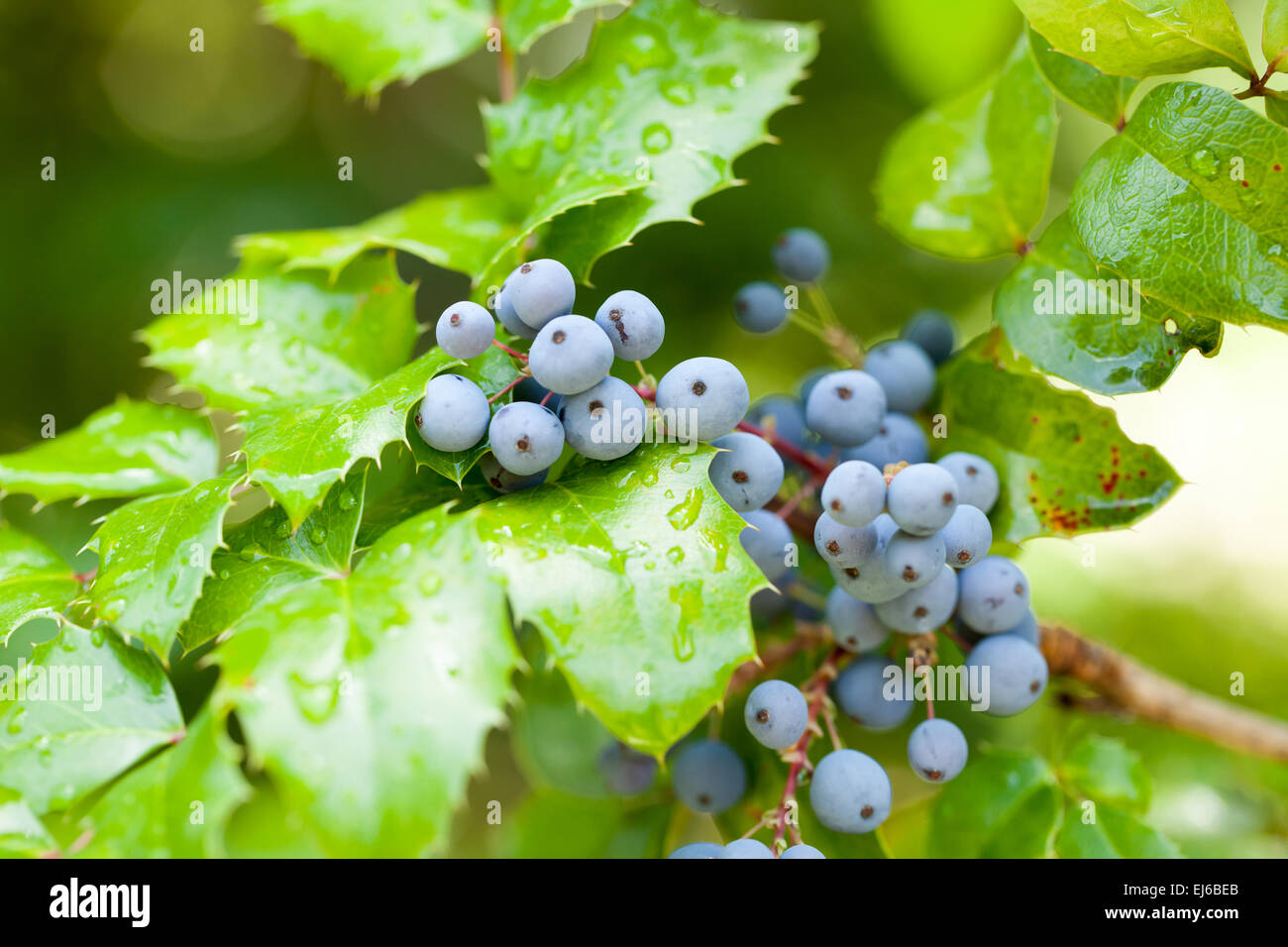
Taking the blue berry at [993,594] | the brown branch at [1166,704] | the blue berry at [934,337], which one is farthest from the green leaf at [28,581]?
the brown branch at [1166,704]

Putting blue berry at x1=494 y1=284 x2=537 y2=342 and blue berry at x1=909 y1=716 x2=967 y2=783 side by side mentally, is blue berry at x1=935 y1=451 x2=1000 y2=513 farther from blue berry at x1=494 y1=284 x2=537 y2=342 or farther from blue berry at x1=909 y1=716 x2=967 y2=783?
blue berry at x1=494 y1=284 x2=537 y2=342

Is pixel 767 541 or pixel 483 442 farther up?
pixel 483 442

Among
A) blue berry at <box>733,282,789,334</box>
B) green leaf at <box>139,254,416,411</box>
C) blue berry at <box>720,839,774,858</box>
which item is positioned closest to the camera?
blue berry at <box>720,839,774,858</box>

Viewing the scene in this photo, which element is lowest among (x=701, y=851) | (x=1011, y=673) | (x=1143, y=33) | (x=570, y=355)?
(x=701, y=851)

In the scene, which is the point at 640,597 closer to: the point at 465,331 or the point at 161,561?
the point at 465,331

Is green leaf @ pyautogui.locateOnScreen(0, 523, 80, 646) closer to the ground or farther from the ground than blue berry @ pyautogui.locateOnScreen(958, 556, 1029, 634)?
closer to the ground

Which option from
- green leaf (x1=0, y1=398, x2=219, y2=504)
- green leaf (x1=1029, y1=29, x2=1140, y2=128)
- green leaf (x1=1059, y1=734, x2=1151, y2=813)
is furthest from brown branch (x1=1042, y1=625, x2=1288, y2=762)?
green leaf (x1=0, y1=398, x2=219, y2=504)

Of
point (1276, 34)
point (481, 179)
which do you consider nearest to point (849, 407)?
point (1276, 34)
